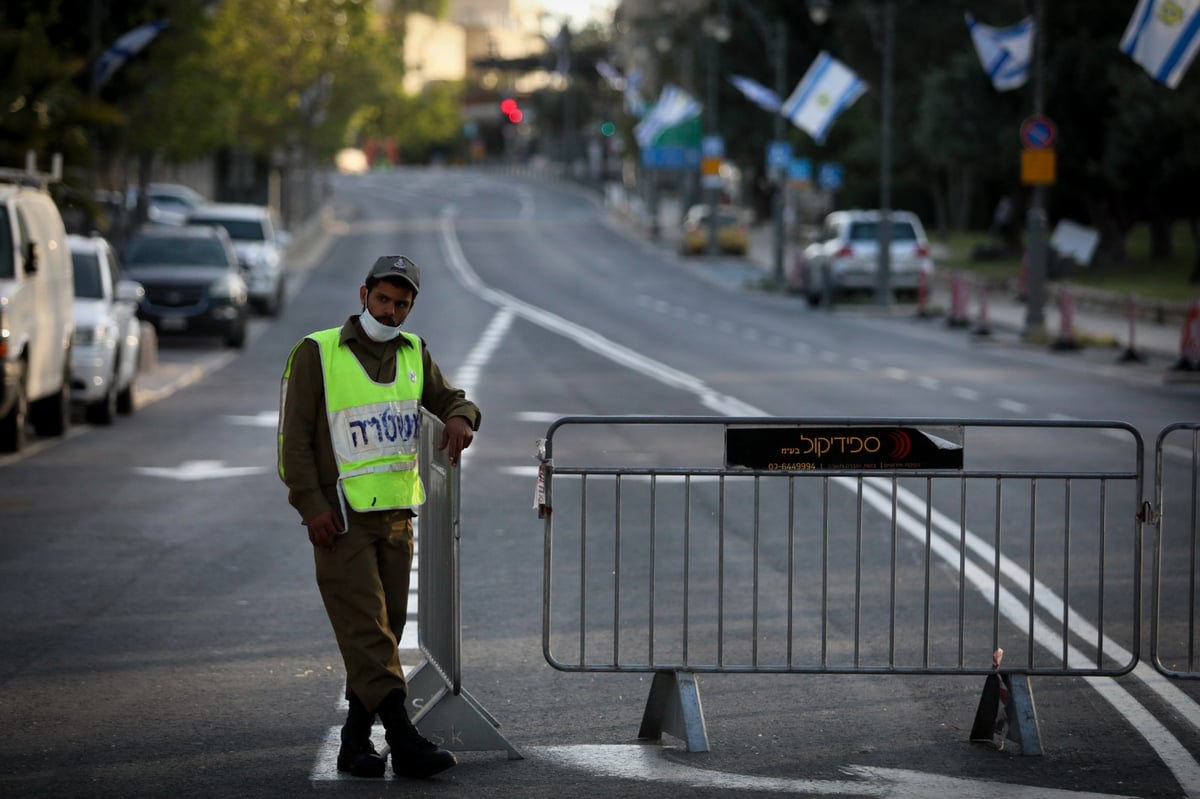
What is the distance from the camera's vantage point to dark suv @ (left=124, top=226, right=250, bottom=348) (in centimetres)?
3200

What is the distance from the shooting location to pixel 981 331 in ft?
119

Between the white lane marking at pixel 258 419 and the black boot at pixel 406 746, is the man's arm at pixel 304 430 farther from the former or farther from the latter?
the white lane marking at pixel 258 419

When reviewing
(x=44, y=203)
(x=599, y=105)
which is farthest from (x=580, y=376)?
(x=599, y=105)

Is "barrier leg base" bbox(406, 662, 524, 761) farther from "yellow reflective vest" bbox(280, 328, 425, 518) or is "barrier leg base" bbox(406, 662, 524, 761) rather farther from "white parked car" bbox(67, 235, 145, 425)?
"white parked car" bbox(67, 235, 145, 425)

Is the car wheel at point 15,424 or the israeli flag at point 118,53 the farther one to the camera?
the israeli flag at point 118,53

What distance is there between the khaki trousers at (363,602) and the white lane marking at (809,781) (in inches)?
27.9

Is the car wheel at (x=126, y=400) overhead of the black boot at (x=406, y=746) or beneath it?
beneath

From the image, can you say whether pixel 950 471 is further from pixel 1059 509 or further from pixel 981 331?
pixel 981 331

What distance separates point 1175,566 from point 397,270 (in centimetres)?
645

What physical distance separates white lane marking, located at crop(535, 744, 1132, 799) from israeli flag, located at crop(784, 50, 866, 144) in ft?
131

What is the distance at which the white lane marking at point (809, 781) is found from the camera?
6.77 meters

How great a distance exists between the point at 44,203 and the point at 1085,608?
11.3 meters

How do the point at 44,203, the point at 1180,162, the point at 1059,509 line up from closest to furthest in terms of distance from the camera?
1. the point at 1059,509
2. the point at 44,203
3. the point at 1180,162

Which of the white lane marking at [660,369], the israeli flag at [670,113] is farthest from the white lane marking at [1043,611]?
the israeli flag at [670,113]
